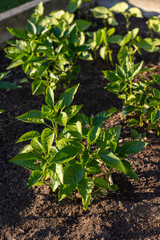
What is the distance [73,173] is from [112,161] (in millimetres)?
234

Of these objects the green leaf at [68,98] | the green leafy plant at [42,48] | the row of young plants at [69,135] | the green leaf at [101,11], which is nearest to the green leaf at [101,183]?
the row of young plants at [69,135]

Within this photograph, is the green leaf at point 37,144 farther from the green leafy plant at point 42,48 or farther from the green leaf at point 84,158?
the green leafy plant at point 42,48

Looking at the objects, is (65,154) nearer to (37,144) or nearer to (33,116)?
(37,144)

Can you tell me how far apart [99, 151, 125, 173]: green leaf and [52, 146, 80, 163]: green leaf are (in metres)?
0.15

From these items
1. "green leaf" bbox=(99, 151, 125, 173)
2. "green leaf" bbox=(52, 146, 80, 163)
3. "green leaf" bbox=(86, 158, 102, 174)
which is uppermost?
"green leaf" bbox=(52, 146, 80, 163)

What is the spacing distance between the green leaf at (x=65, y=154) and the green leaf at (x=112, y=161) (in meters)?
0.15

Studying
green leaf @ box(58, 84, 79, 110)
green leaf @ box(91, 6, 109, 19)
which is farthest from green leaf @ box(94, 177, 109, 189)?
green leaf @ box(91, 6, 109, 19)

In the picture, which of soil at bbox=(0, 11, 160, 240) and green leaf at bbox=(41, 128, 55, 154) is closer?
green leaf at bbox=(41, 128, 55, 154)

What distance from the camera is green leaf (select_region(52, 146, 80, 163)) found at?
139 cm

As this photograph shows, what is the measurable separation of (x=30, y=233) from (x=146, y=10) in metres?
3.71

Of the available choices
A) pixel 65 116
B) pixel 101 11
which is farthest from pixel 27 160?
pixel 101 11

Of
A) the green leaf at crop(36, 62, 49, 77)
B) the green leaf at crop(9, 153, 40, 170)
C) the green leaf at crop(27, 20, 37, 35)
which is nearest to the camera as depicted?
the green leaf at crop(9, 153, 40, 170)

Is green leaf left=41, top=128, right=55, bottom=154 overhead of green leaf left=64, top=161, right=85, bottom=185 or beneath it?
overhead

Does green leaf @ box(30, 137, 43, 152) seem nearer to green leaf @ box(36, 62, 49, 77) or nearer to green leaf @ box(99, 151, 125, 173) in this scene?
green leaf @ box(99, 151, 125, 173)
